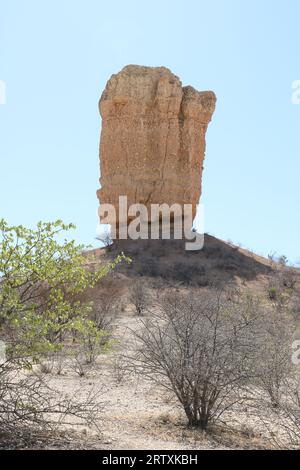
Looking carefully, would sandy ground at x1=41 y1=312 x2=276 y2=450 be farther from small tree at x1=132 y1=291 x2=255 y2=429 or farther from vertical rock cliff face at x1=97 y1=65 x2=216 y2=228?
vertical rock cliff face at x1=97 y1=65 x2=216 y2=228

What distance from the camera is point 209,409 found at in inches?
260

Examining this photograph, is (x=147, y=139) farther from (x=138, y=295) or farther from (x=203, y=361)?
(x=203, y=361)

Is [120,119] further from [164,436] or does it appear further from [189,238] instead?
[164,436]

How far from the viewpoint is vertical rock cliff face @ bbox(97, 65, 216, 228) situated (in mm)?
30234

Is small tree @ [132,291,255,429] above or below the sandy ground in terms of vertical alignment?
above

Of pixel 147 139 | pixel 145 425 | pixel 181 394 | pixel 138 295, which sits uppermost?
pixel 147 139

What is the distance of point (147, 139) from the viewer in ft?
→ 100

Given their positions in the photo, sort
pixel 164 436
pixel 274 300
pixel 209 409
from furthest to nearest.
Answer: pixel 274 300, pixel 209 409, pixel 164 436

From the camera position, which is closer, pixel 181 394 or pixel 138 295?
pixel 181 394

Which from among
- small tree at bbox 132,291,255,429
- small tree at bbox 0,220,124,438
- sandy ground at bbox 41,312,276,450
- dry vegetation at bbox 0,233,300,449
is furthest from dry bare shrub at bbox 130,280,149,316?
small tree at bbox 0,220,124,438

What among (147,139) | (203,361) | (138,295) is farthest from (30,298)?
(147,139)

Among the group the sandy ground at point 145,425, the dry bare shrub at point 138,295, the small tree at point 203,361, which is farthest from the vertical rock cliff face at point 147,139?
the small tree at point 203,361

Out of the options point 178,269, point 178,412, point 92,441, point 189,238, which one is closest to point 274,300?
point 178,269

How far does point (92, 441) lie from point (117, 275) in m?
18.8
